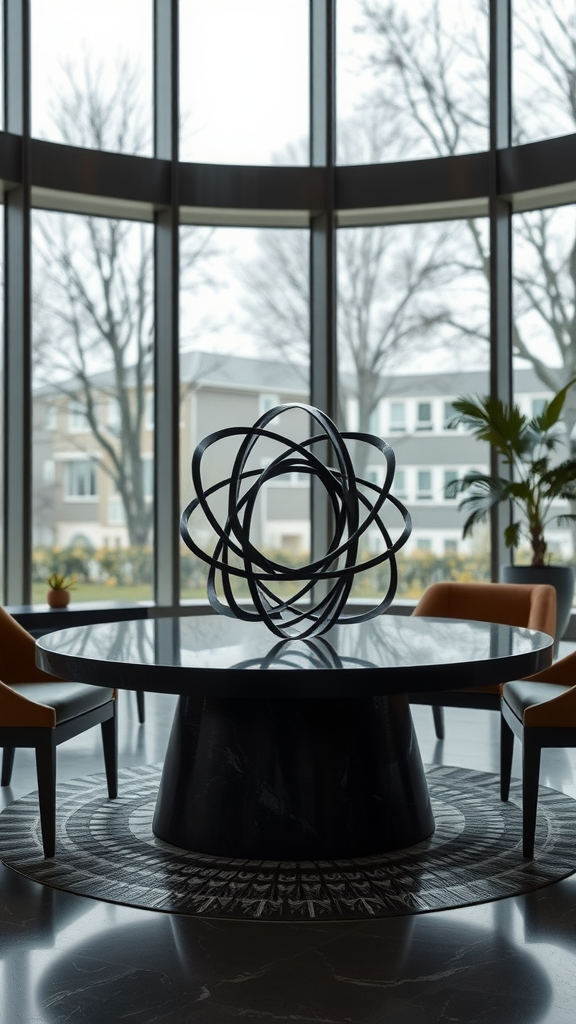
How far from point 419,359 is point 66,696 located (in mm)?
5260

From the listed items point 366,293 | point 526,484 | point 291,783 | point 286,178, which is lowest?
point 291,783

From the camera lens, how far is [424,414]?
323 inches

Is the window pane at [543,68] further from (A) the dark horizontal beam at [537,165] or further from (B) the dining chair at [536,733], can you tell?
(B) the dining chair at [536,733]

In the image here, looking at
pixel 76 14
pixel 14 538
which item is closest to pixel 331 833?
pixel 14 538

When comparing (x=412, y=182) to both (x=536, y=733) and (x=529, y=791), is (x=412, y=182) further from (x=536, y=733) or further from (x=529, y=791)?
(x=529, y=791)

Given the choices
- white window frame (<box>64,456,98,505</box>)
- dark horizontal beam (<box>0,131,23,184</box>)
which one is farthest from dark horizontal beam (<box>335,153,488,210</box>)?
white window frame (<box>64,456,98,505</box>)

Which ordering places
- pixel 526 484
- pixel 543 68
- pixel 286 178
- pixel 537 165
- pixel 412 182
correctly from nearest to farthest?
pixel 526 484, pixel 537 165, pixel 543 68, pixel 412 182, pixel 286 178

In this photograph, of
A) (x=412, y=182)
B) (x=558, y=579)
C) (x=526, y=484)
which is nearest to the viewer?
(x=558, y=579)

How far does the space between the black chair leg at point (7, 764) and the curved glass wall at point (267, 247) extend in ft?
10.9

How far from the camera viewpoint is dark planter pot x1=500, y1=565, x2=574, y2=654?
6.72 m

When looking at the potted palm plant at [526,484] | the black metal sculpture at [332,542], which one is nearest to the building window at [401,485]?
the potted palm plant at [526,484]

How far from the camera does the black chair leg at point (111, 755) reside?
3.90m

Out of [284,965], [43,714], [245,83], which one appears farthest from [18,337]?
[284,965]

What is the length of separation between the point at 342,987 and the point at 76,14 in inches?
301
